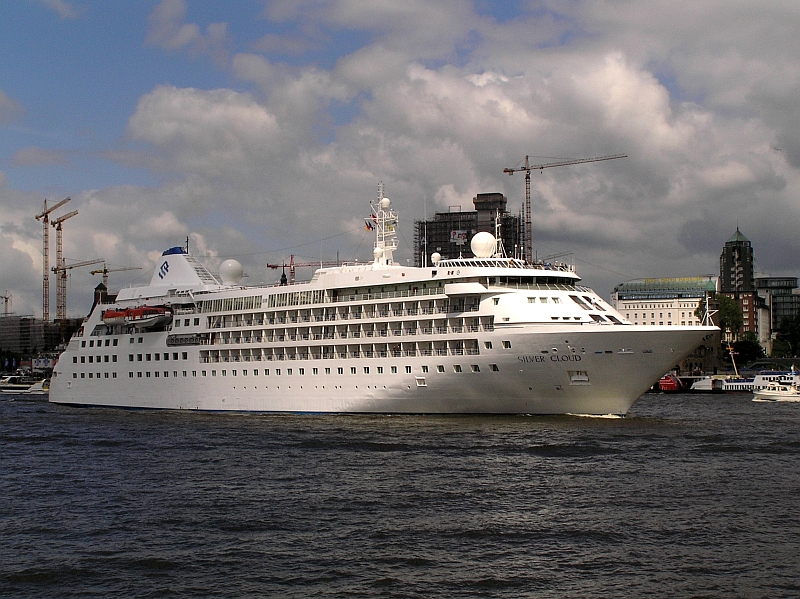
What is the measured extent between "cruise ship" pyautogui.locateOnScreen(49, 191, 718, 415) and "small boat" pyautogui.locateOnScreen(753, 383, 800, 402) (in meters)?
35.8

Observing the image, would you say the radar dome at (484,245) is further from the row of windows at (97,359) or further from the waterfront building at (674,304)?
the waterfront building at (674,304)

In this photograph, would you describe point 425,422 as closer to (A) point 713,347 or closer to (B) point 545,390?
(B) point 545,390

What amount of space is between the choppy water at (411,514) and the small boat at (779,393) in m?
40.5

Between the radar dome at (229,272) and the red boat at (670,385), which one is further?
the red boat at (670,385)

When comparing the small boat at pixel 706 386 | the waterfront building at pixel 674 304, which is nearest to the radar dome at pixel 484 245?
the small boat at pixel 706 386

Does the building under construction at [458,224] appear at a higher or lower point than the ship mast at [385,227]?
higher

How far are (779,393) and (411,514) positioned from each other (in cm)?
6577

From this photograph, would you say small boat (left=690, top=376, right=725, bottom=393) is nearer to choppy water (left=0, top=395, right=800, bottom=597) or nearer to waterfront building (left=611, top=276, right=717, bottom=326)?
waterfront building (left=611, top=276, right=717, bottom=326)

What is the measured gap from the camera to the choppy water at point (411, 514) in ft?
62.0

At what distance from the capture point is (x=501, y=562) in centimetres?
2006

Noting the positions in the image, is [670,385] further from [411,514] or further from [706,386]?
[411,514]

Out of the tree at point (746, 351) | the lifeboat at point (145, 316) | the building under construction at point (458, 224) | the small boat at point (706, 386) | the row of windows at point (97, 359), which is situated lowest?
the small boat at point (706, 386)

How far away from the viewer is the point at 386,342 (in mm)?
49500

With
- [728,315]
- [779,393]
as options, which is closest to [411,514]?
[779,393]
